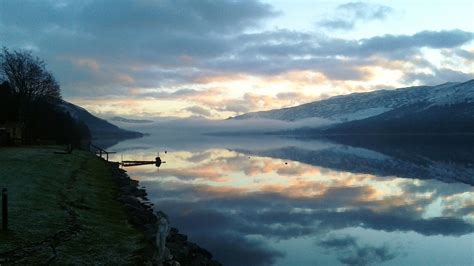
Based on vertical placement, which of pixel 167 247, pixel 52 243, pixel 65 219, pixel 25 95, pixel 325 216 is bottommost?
pixel 325 216

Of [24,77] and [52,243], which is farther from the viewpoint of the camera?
[24,77]

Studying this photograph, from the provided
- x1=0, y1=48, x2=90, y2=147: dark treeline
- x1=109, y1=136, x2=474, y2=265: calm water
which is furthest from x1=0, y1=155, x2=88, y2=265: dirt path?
x1=0, y1=48, x2=90, y2=147: dark treeline

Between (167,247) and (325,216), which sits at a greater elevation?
(167,247)

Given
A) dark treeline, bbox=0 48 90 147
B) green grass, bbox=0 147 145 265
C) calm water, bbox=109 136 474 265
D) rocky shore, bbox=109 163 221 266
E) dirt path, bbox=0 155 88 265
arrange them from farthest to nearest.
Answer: dark treeline, bbox=0 48 90 147
calm water, bbox=109 136 474 265
green grass, bbox=0 147 145 265
rocky shore, bbox=109 163 221 266
dirt path, bbox=0 155 88 265

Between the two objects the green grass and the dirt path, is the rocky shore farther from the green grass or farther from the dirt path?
the dirt path

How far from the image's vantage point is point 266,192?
5284 centimetres

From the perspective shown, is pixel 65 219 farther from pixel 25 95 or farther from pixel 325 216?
pixel 25 95

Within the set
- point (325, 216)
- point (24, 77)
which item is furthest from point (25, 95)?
point (325, 216)

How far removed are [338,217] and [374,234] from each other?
20.0 ft

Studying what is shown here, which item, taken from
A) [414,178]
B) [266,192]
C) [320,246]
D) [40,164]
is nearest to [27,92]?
[40,164]

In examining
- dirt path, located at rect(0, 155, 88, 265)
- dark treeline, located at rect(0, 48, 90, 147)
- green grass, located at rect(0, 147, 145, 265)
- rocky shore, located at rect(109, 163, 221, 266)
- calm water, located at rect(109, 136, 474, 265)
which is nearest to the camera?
dirt path, located at rect(0, 155, 88, 265)

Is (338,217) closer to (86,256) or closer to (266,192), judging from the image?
(266,192)

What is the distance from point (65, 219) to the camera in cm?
2466

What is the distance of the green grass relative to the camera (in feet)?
62.0
